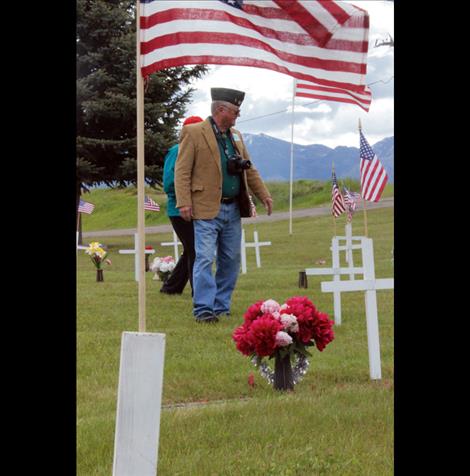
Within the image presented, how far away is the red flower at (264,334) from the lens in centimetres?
439

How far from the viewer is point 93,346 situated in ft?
19.4

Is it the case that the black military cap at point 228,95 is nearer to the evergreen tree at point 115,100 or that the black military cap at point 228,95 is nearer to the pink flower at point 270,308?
the pink flower at point 270,308

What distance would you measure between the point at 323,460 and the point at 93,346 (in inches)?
122

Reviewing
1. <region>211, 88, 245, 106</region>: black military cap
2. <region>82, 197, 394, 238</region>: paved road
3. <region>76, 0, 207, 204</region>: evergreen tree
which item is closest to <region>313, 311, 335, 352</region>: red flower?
<region>211, 88, 245, 106</region>: black military cap

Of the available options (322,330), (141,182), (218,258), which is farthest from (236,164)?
(141,182)

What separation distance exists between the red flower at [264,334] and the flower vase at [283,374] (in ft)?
A: 0.44

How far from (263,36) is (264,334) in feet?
6.98

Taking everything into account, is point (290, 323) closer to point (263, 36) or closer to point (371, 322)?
point (371, 322)

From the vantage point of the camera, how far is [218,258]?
24.7 ft

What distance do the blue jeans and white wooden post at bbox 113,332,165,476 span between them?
176 inches

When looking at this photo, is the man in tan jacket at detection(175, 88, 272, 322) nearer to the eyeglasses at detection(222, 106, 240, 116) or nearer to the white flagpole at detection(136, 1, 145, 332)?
the eyeglasses at detection(222, 106, 240, 116)
